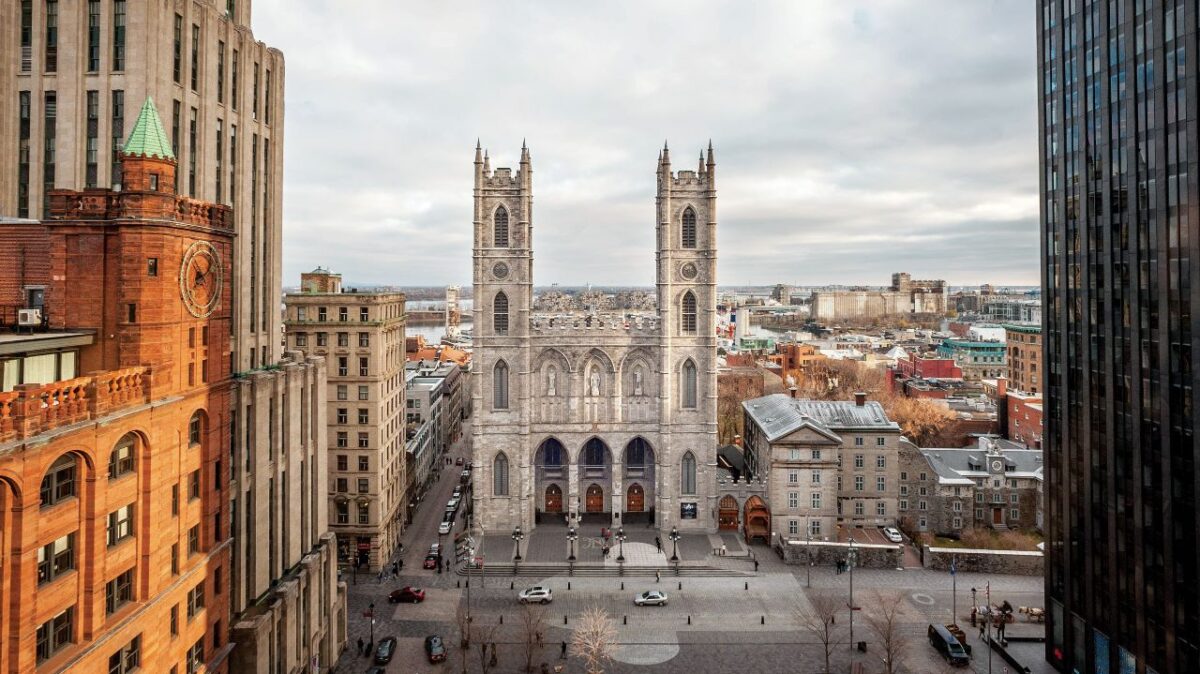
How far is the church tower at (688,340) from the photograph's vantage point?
66625 millimetres

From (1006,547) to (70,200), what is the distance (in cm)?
6613

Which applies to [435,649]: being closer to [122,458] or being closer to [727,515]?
[122,458]

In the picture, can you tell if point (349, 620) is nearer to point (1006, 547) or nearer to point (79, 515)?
point (79, 515)

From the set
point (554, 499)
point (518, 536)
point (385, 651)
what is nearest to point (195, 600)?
point (385, 651)

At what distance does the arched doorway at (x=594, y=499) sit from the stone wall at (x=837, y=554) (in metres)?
18.7

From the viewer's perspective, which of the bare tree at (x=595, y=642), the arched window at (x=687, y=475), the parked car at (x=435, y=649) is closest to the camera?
the bare tree at (x=595, y=642)

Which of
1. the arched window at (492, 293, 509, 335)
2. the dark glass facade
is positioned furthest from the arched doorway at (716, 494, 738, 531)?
the dark glass facade

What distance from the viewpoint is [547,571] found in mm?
57688

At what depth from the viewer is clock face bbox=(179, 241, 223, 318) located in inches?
1017

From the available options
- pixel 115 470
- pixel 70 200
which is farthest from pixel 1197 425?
pixel 70 200

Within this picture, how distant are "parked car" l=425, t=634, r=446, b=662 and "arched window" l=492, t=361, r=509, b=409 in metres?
25.9

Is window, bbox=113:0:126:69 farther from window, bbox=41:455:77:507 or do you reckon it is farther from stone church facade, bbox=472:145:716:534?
stone church facade, bbox=472:145:716:534

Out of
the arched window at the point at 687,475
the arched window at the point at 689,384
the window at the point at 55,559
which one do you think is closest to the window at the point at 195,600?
the window at the point at 55,559

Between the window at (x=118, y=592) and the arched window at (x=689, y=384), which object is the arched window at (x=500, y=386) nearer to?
the arched window at (x=689, y=384)
